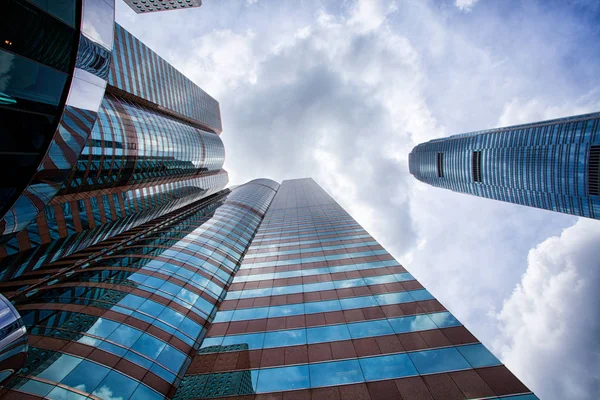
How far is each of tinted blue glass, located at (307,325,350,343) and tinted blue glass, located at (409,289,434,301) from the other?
258 inches

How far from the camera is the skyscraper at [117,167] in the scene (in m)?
12.1

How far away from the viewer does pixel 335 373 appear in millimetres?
14602

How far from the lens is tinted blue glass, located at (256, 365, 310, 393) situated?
14133 mm

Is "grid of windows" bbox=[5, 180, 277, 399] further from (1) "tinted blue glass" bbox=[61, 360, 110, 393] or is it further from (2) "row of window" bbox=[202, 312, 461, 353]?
(2) "row of window" bbox=[202, 312, 461, 353]

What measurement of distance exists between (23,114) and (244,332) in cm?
1682

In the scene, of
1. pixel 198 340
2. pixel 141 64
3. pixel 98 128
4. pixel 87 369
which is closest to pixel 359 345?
pixel 198 340

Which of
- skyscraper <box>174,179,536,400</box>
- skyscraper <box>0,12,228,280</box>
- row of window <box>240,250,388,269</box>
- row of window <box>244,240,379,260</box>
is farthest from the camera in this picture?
row of window <box>244,240,379,260</box>

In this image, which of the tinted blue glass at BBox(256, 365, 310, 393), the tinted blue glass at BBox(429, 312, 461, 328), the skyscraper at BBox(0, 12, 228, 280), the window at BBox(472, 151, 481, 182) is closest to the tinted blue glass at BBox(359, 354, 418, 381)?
the tinted blue glass at BBox(256, 365, 310, 393)

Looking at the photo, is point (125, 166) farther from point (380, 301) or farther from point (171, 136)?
point (380, 301)

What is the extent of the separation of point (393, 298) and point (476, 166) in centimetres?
15846

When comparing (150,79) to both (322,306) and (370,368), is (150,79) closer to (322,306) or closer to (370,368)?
(322,306)

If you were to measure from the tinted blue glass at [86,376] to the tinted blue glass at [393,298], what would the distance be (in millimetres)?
18473

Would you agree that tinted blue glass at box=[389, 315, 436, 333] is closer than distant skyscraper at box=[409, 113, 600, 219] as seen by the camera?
Yes

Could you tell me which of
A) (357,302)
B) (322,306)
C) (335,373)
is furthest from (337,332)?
(357,302)
